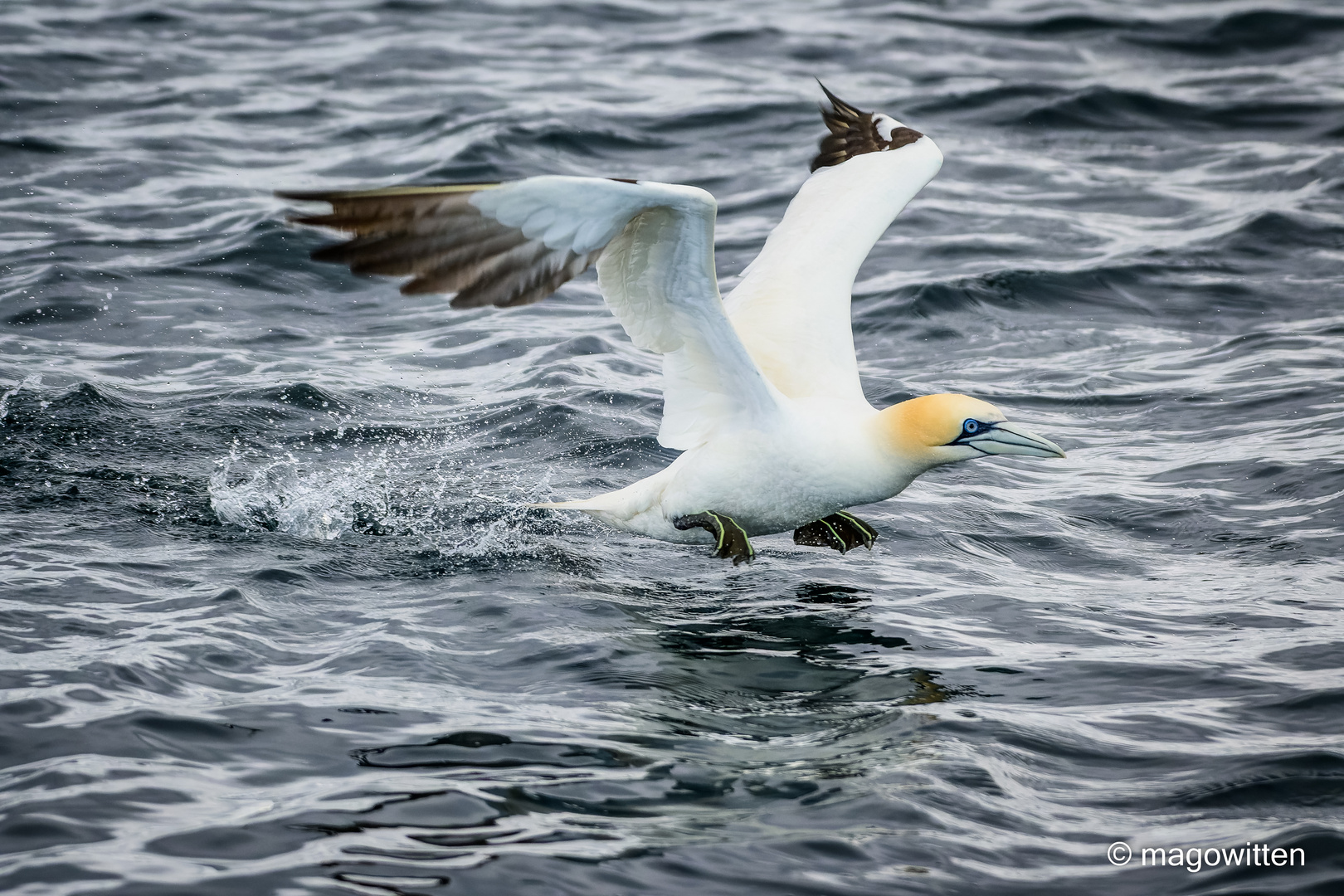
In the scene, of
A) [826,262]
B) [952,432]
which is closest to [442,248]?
[952,432]

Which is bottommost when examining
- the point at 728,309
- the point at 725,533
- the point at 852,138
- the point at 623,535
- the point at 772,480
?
the point at 623,535

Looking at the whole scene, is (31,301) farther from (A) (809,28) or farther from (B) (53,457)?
(A) (809,28)

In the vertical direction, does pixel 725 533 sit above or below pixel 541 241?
below

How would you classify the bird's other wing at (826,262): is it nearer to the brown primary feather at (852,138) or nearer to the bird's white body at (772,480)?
the brown primary feather at (852,138)

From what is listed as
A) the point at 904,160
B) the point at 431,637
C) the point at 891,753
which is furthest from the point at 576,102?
the point at 891,753

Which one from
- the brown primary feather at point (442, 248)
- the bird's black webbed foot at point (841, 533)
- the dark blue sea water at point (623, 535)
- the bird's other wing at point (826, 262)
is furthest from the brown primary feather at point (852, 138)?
the brown primary feather at point (442, 248)

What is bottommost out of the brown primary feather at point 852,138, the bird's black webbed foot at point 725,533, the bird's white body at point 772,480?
the bird's black webbed foot at point 725,533

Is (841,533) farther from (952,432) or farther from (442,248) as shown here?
(442,248)

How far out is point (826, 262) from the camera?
729 centimetres

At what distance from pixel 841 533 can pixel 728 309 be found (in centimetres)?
126

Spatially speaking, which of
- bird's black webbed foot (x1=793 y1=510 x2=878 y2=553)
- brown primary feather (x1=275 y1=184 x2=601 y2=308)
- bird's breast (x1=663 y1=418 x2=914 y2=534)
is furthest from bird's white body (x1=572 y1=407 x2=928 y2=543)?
brown primary feather (x1=275 y1=184 x2=601 y2=308)

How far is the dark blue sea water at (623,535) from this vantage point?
4.49 metres

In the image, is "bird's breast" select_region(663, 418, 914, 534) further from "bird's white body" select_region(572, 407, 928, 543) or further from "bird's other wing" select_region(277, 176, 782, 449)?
"bird's other wing" select_region(277, 176, 782, 449)

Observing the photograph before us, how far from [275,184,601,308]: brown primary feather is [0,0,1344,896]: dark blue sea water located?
138 cm
